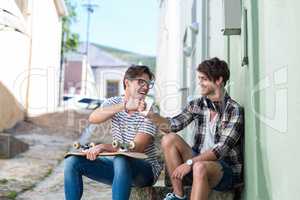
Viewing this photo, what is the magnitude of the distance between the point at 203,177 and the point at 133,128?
2.13 ft

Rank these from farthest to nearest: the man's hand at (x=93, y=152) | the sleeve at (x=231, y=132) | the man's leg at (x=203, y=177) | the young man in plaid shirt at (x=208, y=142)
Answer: the man's hand at (x=93, y=152)
the sleeve at (x=231, y=132)
the young man in plaid shirt at (x=208, y=142)
the man's leg at (x=203, y=177)

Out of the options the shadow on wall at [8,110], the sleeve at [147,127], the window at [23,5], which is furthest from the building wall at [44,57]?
the sleeve at [147,127]

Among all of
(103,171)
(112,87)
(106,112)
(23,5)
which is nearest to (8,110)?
(23,5)

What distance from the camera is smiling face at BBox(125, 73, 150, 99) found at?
8.48 feet

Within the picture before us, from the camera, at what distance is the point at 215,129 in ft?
8.10

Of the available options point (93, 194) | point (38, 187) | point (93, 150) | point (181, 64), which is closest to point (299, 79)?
point (93, 150)

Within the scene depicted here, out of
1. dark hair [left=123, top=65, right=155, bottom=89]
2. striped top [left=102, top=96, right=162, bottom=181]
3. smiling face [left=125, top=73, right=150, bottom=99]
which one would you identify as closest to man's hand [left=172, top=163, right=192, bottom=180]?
striped top [left=102, top=96, right=162, bottom=181]

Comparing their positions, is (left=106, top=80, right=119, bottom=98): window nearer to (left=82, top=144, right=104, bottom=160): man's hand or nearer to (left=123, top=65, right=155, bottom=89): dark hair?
(left=123, top=65, right=155, bottom=89): dark hair

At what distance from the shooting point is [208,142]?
98.0 inches

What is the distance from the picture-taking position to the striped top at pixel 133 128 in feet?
8.40

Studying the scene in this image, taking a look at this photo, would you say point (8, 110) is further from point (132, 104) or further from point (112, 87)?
point (112, 87)

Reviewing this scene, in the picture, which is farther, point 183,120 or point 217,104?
point 183,120

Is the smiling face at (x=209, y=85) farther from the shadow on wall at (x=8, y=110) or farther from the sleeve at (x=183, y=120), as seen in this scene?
the shadow on wall at (x=8, y=110)

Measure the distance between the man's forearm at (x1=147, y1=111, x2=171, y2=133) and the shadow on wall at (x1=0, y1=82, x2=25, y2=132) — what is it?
5.99 meters
